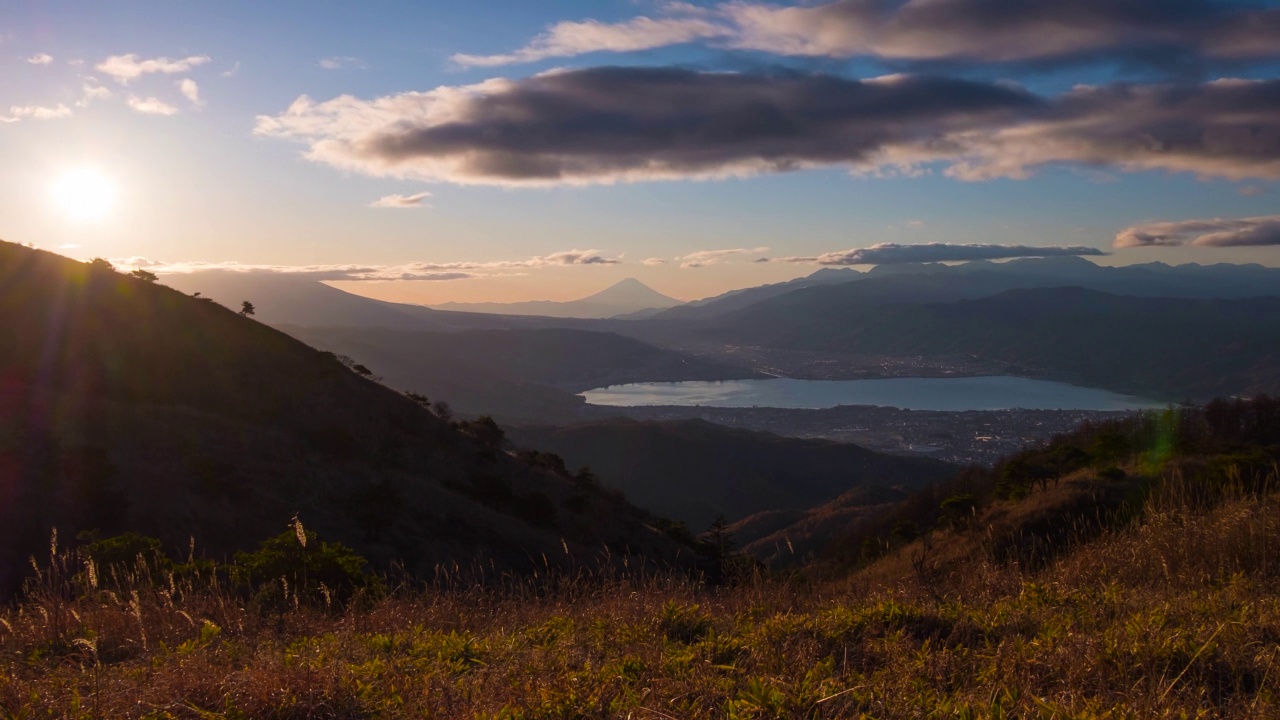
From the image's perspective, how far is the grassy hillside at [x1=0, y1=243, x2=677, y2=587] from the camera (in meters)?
24.7

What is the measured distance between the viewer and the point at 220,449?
29641mm

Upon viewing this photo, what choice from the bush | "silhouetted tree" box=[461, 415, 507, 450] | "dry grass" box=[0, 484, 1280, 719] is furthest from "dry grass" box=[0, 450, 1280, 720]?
"silhouetted tree" box=[461, 415, 507, 450]

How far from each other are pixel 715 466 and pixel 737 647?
338 ft

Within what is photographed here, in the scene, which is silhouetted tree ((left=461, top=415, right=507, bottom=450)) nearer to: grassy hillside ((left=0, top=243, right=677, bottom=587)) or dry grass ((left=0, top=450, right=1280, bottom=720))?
grassy hillside ((left=0, top=243, right=677, bottom=587))

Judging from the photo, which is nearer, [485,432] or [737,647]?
[737,647]

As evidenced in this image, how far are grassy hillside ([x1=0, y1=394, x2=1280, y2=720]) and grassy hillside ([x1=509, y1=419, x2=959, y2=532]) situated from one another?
84587 mm

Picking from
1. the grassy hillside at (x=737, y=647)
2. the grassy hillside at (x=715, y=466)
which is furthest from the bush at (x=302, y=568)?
the grassy hillside at (x=715, y=466)

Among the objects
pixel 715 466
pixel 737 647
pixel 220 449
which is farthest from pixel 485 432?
pixel 715 466

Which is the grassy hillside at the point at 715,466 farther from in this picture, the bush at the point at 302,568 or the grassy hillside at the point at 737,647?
the grassy hillside at the point at 737,647

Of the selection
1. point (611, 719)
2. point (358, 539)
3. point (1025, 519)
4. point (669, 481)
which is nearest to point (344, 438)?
point (358, 539)

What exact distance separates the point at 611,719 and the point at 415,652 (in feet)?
5.98

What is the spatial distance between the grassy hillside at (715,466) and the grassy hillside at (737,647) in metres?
84.6

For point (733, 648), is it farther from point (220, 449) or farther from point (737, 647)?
point (220, 449)

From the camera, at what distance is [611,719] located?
10.8ft
